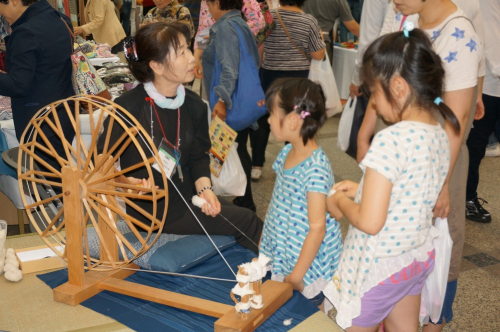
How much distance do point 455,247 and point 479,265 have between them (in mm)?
1120

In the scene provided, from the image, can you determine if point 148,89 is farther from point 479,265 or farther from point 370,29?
point 479,265

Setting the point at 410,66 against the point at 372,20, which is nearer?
the point at 410,66

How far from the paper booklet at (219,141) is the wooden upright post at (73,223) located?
4.33 feet

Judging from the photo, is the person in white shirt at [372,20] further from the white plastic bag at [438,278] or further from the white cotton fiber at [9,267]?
the white cotton fiber at [9,267]

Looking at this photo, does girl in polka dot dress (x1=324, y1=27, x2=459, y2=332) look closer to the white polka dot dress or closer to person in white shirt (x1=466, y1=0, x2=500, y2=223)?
the white polka dot dress

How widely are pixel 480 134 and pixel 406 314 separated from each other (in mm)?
2032

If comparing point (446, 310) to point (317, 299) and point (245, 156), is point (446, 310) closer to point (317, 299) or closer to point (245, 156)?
point (317, 299)

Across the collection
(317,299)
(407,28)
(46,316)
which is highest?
(407,28)

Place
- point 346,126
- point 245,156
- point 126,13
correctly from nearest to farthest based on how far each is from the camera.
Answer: point 346,126, point 245,156, point 126,13

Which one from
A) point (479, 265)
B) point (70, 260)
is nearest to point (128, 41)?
point (70, 260)

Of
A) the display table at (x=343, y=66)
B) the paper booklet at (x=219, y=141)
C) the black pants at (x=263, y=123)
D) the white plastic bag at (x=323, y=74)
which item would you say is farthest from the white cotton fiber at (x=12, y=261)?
the display table at (x=343, y=66)

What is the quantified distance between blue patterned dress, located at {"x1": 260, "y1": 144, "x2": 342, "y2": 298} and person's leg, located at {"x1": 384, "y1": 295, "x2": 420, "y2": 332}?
0.24 metres

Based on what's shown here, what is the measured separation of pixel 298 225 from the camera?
158 centimetres

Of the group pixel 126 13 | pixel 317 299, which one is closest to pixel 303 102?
pixel 317 299
